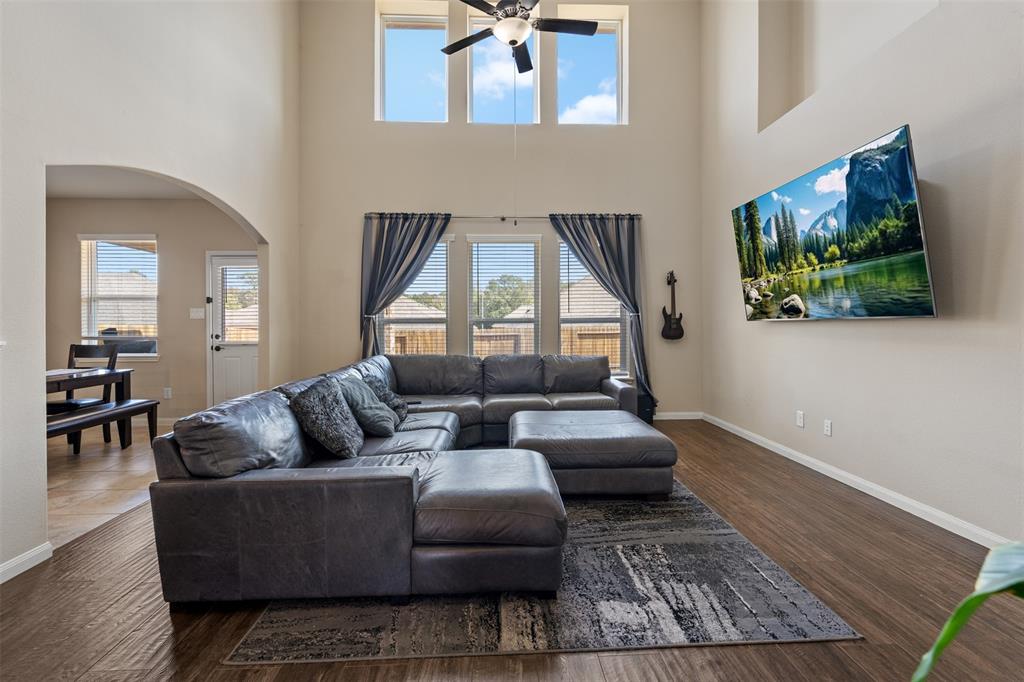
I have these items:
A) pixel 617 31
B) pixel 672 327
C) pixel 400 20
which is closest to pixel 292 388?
pixel 672 327

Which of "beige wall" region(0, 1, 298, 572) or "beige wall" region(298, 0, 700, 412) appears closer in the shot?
"beige wall" region(0, 1, 298, 572)

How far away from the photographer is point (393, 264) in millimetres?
5609

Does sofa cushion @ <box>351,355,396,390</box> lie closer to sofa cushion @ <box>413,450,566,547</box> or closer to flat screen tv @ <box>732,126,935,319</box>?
sofa cushion @ <box>413,450,566,547</box>

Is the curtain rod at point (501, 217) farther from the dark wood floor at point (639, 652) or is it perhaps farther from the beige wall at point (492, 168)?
the dark wood floor at point (639, 652)

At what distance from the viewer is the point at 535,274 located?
5789mm

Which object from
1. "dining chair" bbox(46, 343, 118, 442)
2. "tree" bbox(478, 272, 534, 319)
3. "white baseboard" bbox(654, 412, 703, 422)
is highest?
"tree" bbox(478, 272, 534, 319)

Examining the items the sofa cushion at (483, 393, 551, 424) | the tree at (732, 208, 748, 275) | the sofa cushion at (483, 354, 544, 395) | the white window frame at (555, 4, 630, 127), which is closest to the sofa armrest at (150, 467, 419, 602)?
the sofa cushion at (483, 393, 551, 424)

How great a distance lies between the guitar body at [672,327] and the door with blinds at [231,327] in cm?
479

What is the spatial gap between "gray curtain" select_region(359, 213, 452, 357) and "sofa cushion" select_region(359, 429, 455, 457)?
259 cm

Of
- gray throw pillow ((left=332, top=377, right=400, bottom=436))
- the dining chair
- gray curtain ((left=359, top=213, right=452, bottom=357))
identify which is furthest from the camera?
gray curtain ((left=359, top=213, right=452, bottom=357))

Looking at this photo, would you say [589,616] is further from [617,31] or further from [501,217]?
[617,31]

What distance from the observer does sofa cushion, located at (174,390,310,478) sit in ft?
6.42

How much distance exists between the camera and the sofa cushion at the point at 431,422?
136 inches

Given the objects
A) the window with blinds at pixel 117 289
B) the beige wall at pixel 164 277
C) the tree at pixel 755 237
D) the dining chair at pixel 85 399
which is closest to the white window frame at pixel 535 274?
the tree at pixel 755 237
